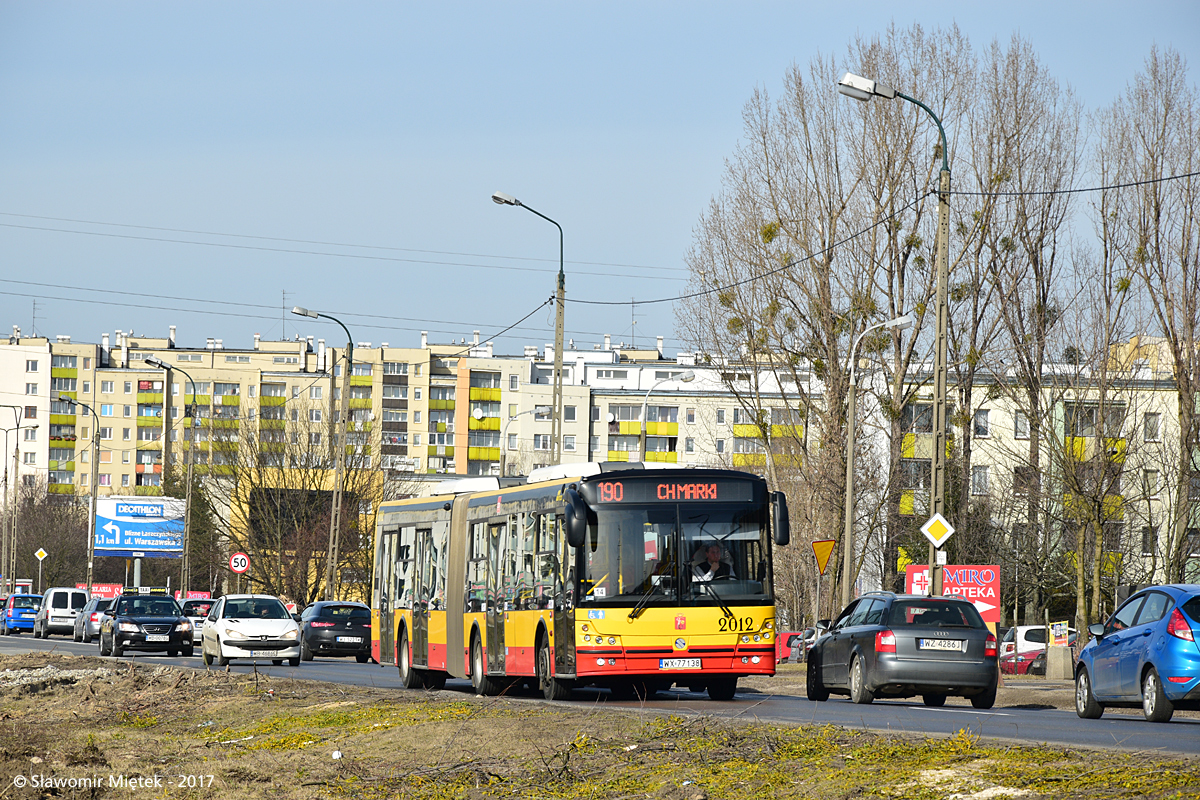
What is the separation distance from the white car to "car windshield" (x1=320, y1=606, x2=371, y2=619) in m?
6.51

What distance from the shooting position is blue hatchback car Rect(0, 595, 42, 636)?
61531 mm

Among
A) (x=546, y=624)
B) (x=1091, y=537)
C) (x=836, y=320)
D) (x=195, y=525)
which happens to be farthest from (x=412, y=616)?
(x=195, y=525)

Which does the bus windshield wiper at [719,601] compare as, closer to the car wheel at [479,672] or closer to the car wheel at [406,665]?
the car wheel at [479,672]

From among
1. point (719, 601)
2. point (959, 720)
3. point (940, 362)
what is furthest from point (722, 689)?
point (940, 362)

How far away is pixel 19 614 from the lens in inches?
2432

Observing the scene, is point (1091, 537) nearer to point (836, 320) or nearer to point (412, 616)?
point (836, 320)

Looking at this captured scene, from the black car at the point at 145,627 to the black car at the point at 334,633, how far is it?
10.1 ft

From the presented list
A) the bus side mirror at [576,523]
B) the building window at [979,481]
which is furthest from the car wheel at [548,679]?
the building window at [979,481]

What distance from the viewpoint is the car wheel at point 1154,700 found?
52.8ft

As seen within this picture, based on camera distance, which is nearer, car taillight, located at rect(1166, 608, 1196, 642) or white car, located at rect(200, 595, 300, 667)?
car taillight, located at rect(1166, 608, 1196, 642)

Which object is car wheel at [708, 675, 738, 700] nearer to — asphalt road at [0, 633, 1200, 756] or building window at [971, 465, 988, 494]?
asphalt road at [0, 633, 1200, 756]

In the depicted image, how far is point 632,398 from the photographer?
119 metres

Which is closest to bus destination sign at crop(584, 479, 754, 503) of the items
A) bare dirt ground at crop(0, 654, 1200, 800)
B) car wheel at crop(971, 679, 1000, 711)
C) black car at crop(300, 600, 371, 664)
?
bare dirt ground at crop(0, 654, 1200, 800)

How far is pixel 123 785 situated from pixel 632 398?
10735cm
